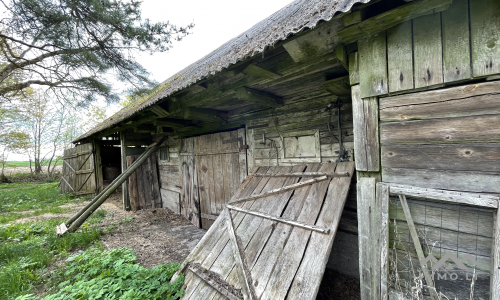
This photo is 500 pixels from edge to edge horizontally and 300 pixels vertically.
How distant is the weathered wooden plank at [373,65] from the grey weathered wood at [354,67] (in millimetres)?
35

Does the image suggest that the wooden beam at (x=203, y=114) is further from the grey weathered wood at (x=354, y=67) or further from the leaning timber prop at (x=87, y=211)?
the leaning timber prop at (x=87, y=211)

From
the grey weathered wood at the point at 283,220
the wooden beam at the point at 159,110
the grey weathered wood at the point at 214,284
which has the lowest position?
the grey weathered wood at the point at 214,284

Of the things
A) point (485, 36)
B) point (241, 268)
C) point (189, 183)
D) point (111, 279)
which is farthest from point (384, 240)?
point (189, 183)

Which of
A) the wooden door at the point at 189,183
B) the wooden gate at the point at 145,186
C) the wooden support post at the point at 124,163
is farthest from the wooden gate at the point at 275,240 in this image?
the wooden support post at the point at 124,163

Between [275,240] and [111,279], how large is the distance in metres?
2.11

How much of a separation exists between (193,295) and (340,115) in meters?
2.66

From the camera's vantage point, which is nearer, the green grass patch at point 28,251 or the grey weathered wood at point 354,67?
the grey weathered wood at point 354,67

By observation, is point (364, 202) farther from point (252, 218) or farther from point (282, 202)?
point (252, 218)

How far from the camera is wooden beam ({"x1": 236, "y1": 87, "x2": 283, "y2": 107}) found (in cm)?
242

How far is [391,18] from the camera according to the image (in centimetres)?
126

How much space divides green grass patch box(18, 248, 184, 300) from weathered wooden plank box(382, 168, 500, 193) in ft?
7.78

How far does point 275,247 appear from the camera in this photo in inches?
76.7

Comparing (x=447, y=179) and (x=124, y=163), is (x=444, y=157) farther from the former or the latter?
(x=124, y=163)

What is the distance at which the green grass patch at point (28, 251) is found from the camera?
2651 millimetres
